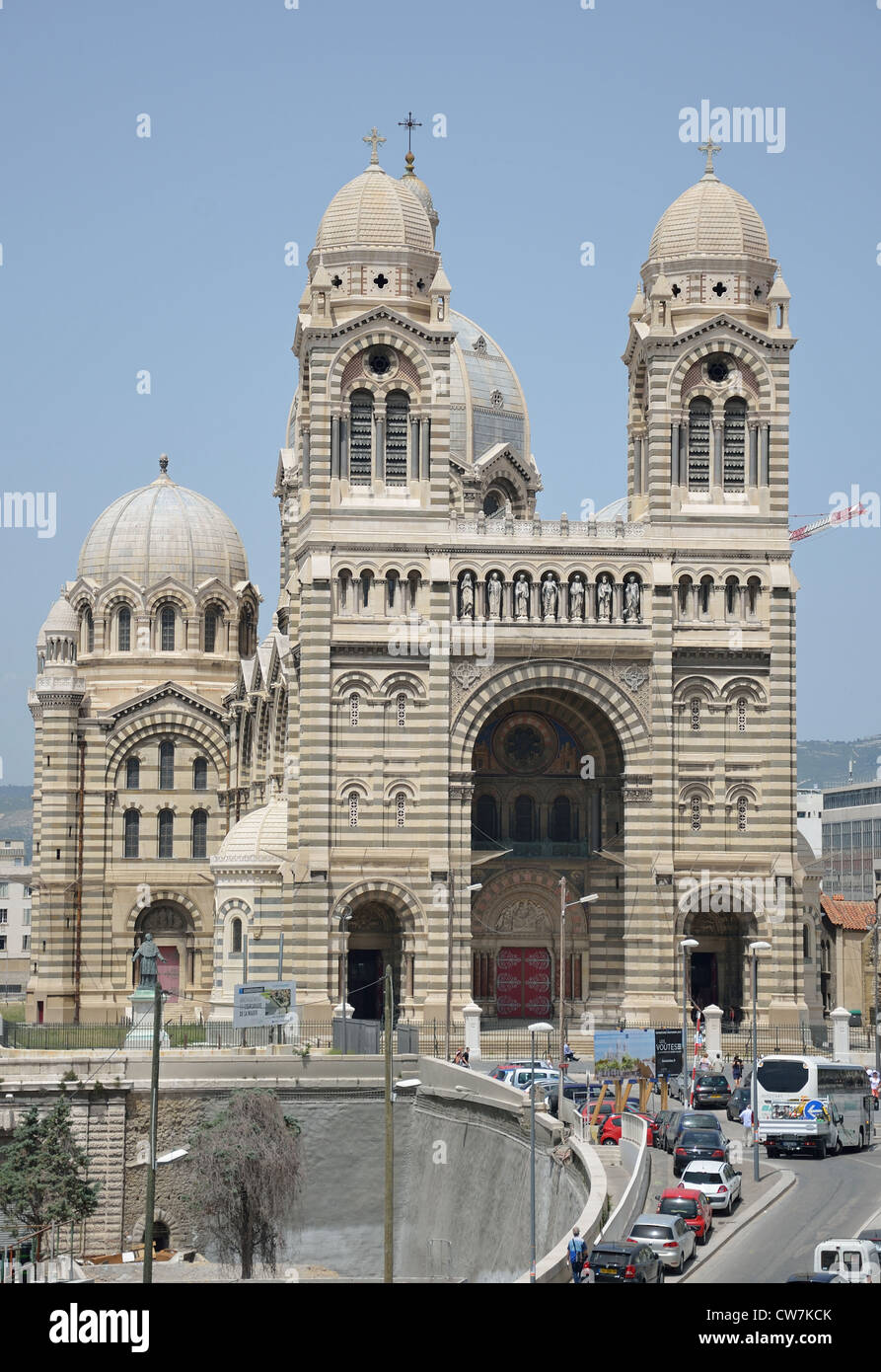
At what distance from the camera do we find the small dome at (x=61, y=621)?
95.2 metres

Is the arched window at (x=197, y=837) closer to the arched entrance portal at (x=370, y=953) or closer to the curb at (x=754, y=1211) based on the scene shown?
the arched entrance portal at (x=370, y=953)

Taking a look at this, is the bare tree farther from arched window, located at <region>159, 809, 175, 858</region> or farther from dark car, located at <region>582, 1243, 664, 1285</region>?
arched window, located at <region>159, 809, 175, 858</region>

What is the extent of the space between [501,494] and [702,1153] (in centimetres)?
4714

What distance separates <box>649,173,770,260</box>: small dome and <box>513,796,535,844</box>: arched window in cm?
2017

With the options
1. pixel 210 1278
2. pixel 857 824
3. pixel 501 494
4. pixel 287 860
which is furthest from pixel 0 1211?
pixel 857 824

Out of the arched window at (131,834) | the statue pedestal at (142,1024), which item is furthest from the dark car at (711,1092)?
the arched window at (131,834)

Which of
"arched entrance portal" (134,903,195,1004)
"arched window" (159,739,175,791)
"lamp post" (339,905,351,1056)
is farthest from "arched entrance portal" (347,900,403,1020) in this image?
"arched window" (159,739,175,791)

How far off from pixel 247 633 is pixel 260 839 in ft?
76.2

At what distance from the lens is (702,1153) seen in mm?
48750

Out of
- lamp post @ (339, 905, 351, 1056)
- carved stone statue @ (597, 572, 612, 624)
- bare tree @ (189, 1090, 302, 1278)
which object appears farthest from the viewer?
carved stone statue @ (597, 572, 612, 624)

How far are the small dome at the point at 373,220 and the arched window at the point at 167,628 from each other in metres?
25.2

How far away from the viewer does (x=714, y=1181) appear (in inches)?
1769

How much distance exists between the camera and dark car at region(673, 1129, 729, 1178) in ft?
160
